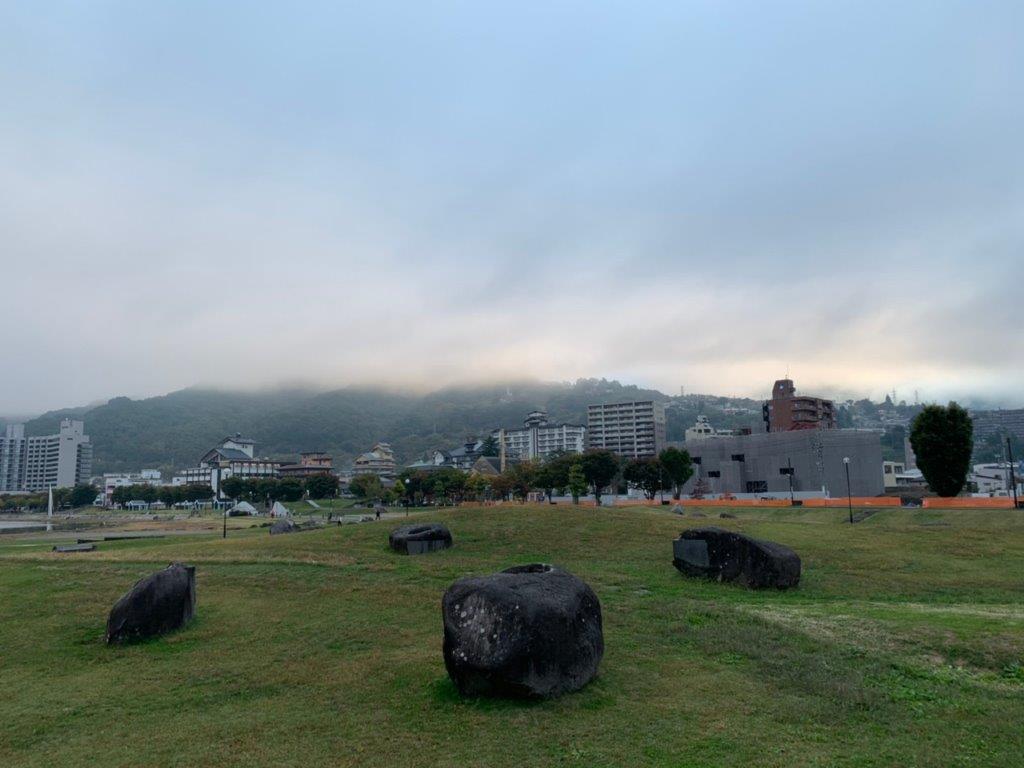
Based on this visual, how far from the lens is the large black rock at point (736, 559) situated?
2277cm

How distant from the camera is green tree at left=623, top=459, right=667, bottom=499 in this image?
94012mm

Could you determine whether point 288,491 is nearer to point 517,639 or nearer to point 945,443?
point 945,443

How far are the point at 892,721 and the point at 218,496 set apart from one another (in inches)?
6021

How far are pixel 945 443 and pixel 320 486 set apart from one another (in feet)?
363

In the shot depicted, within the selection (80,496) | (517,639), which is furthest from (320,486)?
(517,639)

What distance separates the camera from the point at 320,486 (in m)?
136

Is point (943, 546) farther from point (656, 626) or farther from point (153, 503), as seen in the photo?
point (153, 503)

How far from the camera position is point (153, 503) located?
169 metres

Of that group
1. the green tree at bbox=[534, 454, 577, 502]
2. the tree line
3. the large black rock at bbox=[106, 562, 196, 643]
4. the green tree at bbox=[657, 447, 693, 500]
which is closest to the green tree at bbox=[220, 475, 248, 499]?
the tree line

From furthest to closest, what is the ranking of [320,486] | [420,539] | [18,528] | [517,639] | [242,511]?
[320,486]
[242,511]
[18,528]
[420,539]
[517,639]

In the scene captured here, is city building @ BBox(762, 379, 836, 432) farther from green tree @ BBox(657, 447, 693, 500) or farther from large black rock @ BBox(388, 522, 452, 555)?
large black rock @ BBox(388, 522, 452, 555)

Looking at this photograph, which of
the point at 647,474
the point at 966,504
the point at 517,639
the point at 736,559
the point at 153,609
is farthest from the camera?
the point at 647,474

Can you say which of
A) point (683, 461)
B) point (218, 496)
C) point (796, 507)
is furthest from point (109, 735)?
point (218, 496)

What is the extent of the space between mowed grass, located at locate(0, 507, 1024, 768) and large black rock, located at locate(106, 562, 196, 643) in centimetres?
65
